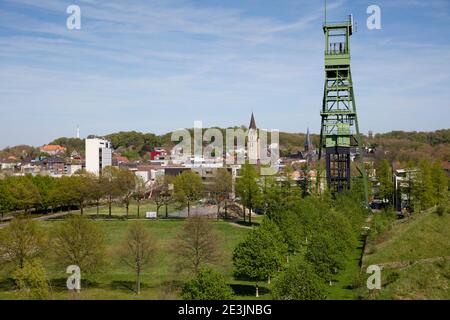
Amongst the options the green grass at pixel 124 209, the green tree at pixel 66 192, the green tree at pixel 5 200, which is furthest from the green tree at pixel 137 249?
the green tree at pixel 66 192

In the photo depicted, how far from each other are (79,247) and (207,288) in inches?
394

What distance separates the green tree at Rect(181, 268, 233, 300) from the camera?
18.0 metres

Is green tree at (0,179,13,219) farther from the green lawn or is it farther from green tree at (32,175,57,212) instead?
the green lawn

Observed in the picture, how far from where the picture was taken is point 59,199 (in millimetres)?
59250

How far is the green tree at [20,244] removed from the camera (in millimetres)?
25469

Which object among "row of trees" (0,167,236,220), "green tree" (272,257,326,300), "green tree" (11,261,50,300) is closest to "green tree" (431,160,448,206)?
"row of trees" (0,167,236,220)

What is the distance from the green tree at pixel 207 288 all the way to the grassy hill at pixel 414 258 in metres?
5.97

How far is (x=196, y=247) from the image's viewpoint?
27000 mm

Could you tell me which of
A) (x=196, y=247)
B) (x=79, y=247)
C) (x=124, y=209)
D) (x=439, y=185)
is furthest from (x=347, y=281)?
(x=124, y=209)

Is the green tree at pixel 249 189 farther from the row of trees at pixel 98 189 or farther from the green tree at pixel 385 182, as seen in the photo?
the green tree at pixel 385 182

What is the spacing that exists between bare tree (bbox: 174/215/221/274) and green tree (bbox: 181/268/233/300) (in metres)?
7.82

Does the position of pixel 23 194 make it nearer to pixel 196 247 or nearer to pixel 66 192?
pixel 66 192
